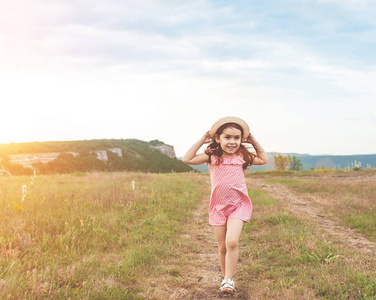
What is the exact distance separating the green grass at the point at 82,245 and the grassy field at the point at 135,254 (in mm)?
13

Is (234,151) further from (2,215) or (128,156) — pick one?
(128,156)

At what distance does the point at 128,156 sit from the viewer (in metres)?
99.2

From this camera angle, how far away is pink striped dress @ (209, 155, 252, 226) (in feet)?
14.2

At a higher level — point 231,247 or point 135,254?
point 231,247

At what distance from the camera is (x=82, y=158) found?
63.4 meters

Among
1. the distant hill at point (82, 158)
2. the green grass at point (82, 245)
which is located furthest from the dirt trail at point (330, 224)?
the distant hill at point (82, 158)

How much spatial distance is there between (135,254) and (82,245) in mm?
965

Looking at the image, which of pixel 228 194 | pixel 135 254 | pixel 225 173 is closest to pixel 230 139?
pixel 225 173

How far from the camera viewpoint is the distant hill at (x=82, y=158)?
41219 millimetres

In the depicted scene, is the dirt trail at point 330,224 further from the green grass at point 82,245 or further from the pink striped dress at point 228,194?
the green grass at point 82,245

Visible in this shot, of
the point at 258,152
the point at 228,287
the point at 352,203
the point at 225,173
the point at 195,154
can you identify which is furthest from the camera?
the point at 352,203

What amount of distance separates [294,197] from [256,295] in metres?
10.7

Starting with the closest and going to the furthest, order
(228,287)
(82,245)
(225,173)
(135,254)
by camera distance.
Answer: (228,287)
(225,173)
(135,254)
(82,245)

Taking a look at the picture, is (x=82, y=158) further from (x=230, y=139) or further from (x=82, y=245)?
(x=230, y=139)
